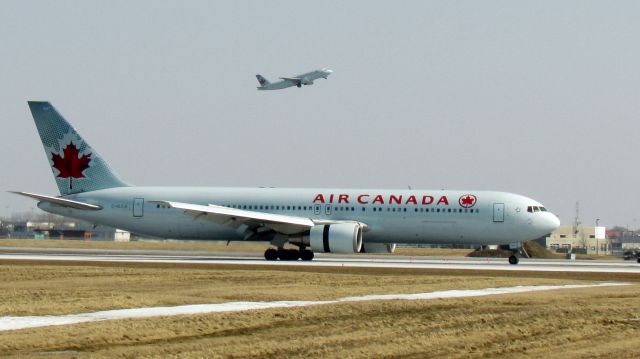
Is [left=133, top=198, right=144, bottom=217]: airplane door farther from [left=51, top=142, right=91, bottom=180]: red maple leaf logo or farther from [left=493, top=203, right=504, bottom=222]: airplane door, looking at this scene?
[left=493, top=203, right=504, bottom=222]: airplane door

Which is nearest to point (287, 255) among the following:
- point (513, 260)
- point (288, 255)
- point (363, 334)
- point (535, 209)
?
point (288, 255)

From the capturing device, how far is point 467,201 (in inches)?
2013

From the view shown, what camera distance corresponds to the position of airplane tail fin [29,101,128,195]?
5459 cm

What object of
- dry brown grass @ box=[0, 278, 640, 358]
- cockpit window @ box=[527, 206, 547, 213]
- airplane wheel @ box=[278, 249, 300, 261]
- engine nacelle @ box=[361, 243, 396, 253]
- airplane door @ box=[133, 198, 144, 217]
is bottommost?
→ dry brown grass @ box=[0, 278, 640, 358]

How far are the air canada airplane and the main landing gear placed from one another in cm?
5

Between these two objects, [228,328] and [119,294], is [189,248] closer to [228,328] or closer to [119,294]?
[119,294]

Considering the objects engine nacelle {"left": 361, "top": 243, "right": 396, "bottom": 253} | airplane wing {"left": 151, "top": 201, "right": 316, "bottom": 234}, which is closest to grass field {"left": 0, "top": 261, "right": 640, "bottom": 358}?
airplane wing {"left": 151, "top": 201, "right": 316, "bottom": 234}

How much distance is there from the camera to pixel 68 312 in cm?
2094

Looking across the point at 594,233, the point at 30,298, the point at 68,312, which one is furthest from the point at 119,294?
the point at 594,233

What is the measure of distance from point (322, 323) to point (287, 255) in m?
30.9

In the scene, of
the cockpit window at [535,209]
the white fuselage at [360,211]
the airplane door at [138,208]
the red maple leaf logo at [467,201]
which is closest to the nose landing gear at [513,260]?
the white fuselage at [360,211]

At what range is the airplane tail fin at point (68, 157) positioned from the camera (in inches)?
2149

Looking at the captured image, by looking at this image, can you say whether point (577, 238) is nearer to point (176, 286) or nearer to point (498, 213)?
point (498, 213)

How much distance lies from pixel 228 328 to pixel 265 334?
3.17 feet
